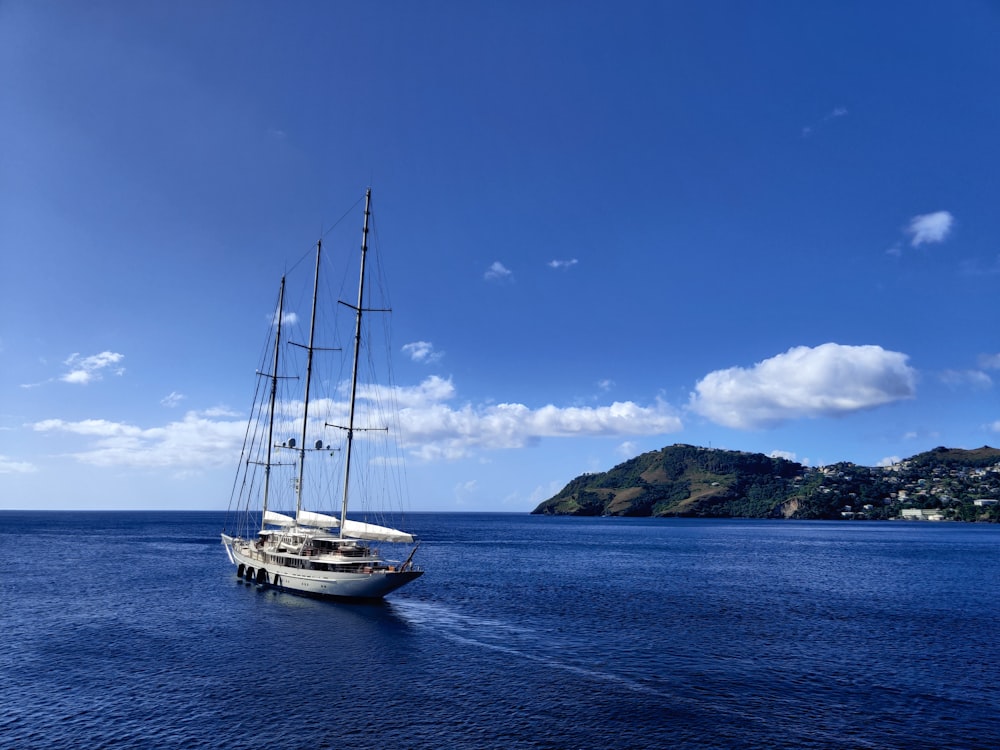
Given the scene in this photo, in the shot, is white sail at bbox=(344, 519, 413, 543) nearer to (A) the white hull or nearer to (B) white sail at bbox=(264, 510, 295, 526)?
(A) the white hull

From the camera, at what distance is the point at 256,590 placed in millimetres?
73562

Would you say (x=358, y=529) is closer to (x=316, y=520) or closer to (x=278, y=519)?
(x=316, y=520)

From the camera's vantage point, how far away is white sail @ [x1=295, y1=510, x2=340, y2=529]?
74.0 meters

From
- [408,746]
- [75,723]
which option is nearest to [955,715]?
[408,746]

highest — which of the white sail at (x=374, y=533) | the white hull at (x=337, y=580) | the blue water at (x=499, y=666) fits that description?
the white sail at (x=374, y=533)

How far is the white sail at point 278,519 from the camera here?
81175 mm

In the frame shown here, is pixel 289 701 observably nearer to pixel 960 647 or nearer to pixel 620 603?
pixel 620 603

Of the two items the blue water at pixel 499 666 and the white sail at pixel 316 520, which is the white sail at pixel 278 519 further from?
the blue water at pixel 499 666

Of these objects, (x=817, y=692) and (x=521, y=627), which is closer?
(x=817, y=692)

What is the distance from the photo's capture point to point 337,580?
6406 cm

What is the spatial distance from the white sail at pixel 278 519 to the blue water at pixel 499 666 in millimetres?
9130

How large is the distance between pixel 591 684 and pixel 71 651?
3848cm

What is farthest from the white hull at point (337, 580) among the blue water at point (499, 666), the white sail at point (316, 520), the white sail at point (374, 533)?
the white sail at point (316, 520)

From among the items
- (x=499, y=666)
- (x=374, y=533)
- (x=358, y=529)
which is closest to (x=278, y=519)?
(x=358, y=529)
